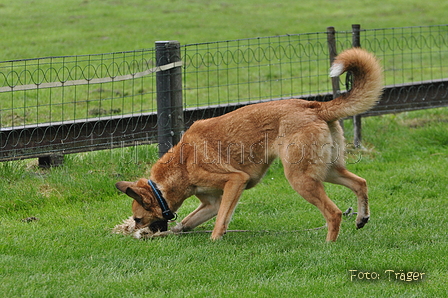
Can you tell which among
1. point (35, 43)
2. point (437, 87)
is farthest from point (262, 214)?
point (35, 43)

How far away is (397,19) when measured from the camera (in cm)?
2217

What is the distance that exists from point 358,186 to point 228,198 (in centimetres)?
132

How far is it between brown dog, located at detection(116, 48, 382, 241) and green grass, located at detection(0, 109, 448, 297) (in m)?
0.35

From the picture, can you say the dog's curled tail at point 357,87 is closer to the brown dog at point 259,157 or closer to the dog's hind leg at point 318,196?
the brown dog at point 259,157

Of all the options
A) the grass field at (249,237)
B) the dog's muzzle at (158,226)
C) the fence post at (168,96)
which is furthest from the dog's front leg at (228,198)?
the fence post at (168,96)

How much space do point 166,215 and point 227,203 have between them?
2.14ft

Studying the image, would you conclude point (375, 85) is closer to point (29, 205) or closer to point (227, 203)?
point (227, 203)

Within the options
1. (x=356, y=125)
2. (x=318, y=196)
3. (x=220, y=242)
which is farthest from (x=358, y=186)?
(x=356, y=125)

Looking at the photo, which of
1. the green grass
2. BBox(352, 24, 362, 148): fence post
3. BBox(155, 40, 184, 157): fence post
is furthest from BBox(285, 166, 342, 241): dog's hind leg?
BBox(352, 24, 362, 148): fence post

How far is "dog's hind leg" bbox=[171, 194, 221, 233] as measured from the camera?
620 cm

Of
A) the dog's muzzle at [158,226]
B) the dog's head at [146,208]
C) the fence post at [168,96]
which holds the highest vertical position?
the fence post at [168,96]

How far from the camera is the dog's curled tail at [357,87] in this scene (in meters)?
5.58

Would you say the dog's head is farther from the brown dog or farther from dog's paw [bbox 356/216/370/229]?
dog's paw [bbox 356/216/370/229]

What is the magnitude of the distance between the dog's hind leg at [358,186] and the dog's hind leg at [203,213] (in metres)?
1.17
